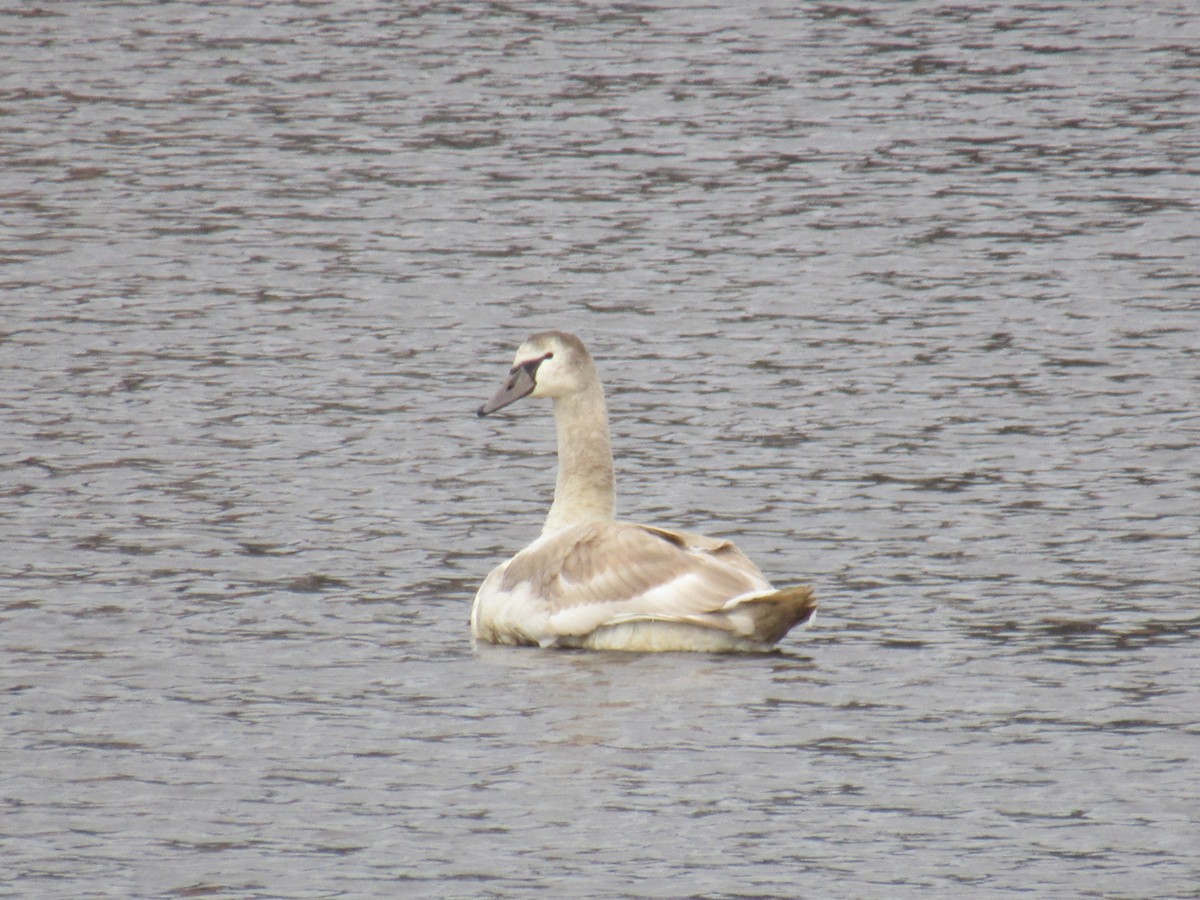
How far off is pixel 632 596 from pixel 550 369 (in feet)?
6.04

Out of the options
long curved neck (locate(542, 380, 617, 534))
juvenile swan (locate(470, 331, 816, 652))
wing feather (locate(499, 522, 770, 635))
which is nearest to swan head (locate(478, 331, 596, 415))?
long curved neck (locate(542, 380, 617, 534))

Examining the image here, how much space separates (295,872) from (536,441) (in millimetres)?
8870

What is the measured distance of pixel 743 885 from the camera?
30.0 ft

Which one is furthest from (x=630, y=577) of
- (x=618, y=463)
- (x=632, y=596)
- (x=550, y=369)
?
(x=618, y=463)

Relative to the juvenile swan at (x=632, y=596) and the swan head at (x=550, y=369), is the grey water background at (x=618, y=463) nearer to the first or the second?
the juvenile swan at (x=632, y=596)

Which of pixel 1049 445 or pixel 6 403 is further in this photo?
pixel 6 403

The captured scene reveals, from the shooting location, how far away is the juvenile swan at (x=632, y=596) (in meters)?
12.3

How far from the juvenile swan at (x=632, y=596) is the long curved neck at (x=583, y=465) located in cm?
20

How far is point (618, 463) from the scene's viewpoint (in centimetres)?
1681

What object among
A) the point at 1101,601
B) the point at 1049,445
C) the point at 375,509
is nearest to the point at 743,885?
the point at 1101,601

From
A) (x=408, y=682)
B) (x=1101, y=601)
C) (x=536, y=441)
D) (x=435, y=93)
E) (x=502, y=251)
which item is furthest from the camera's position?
(x=435, y=93)

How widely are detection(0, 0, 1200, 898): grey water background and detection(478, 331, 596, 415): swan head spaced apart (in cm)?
117

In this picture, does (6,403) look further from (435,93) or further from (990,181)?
(435,93)

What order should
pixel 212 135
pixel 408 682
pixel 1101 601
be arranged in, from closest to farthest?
pixel 408 682 → pixel 1101 601 → pixel 212 135
